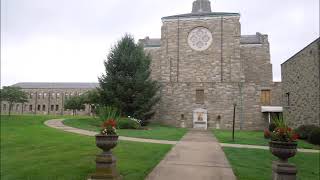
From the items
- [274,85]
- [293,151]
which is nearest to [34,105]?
[274,85]

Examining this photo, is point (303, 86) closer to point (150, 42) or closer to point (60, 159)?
point (60, 159)

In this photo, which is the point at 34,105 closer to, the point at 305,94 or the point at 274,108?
the point at 274,108

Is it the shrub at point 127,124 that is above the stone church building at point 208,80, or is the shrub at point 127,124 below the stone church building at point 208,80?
below

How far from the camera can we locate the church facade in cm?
3691

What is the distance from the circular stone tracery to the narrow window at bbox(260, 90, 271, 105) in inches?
360

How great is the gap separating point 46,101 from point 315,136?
75826 millimetres

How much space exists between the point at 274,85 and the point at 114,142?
32134mm

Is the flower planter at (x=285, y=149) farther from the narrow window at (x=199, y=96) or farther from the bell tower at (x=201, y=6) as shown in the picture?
the bell tower at (x=201, y=6)

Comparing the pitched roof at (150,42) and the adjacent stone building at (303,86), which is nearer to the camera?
the adjacent stone building at (303,86)

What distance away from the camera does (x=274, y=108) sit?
35.7 metres

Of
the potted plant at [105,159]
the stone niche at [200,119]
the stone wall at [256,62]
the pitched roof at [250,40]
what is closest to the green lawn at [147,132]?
the stone niche at [200,119]

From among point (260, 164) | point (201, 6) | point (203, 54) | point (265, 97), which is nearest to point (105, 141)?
point (260, 164)

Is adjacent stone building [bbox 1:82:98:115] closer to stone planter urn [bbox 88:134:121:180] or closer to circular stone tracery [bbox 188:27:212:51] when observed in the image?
circular stone tracery [bbox 188:27:212:51]

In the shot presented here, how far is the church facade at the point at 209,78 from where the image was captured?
36906 mm
